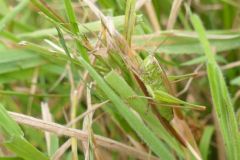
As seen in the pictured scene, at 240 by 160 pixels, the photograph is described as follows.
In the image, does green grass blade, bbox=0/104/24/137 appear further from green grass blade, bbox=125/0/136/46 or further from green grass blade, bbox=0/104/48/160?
green grass blade, bbox=125/0/136/46

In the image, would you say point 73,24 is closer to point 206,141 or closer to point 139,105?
point 139,105

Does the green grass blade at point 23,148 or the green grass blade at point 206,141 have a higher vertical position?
the green grass blade at point 206,141

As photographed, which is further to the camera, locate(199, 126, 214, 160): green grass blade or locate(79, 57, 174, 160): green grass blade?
locate(199, 126, 214, 160): green grass blade

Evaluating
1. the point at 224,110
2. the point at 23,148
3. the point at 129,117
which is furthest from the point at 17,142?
the point at 224,110

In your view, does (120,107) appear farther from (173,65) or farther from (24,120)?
(173,65)

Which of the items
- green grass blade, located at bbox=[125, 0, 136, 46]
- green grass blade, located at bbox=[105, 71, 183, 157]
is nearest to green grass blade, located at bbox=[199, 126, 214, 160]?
green grass blade, located at bbox=[105, 71, 183, 157]

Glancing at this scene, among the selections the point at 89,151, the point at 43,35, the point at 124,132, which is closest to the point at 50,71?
the point at 43,35

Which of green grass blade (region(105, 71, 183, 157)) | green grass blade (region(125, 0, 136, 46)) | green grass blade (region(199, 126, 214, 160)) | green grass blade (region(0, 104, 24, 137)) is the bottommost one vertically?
green grass blade (region(0, 104, 24, 137))

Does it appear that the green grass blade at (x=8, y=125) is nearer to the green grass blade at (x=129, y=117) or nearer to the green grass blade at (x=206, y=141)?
the green grass blade at (x=129, y=117)

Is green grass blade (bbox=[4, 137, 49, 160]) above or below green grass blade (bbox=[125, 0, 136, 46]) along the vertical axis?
below

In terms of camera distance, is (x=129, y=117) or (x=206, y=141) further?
(x=206, y=141)

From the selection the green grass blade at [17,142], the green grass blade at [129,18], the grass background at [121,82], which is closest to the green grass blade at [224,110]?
the grass background at [121,82]
